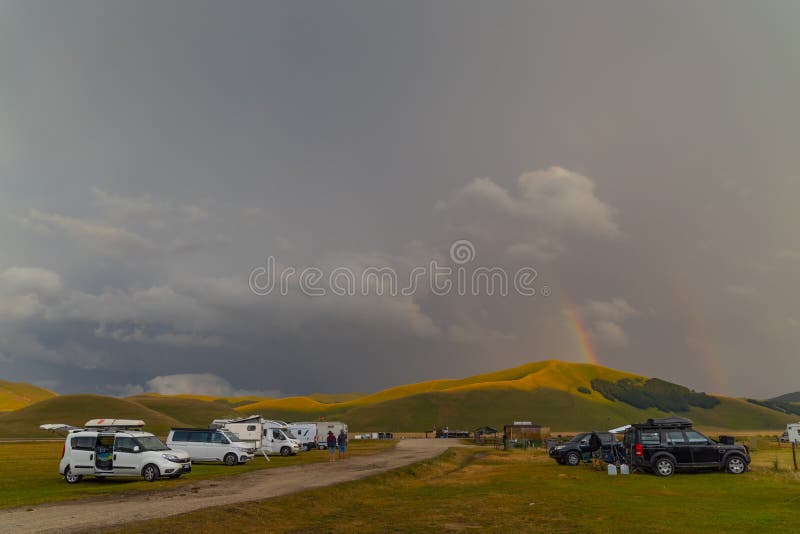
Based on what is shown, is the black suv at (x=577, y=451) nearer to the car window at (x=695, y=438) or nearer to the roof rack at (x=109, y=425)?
the car window at (x=695, y=438)

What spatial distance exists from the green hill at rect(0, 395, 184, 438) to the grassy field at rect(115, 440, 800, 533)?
139 metres

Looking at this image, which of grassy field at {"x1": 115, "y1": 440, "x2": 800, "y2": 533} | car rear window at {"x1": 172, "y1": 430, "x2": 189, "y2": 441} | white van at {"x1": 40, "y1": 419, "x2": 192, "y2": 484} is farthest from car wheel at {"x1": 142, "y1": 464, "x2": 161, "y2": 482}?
car rear window at {"x1": 172, "y1": 430, "x2": 189, "y2": 441}

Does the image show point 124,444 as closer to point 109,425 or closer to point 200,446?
point 109,425

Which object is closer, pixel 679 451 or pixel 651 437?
pixel 679 451

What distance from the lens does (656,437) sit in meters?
29.9

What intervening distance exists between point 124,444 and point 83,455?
6.07 ft

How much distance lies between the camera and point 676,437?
29781mm

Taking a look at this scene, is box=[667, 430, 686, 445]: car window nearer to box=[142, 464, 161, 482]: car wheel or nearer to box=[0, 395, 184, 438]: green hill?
box=[142, 464, 161, 482]: car wheel

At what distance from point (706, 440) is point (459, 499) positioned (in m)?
15.0

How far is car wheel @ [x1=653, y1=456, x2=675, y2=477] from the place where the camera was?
29.2 m

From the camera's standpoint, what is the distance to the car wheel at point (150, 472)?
2862 cm

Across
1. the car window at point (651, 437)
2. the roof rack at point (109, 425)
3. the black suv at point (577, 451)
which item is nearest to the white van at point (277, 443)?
the roof rack at point (109, 425)

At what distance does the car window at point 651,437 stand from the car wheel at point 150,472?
2363 centimetres

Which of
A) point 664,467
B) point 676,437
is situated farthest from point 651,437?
point 664,467
